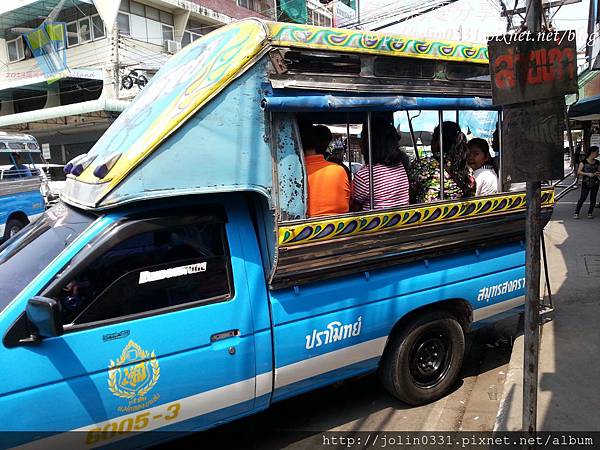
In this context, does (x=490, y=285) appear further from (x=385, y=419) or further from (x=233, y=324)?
(x=233, y=324)

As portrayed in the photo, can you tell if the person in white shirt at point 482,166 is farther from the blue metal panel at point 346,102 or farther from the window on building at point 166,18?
the window on building at point 166,18

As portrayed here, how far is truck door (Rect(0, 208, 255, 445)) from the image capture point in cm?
234

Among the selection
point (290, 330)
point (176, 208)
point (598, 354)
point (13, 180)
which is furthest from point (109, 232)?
point (13, 180)

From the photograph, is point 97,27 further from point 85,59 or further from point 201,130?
point 201,130

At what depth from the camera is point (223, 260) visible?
9.52 feet

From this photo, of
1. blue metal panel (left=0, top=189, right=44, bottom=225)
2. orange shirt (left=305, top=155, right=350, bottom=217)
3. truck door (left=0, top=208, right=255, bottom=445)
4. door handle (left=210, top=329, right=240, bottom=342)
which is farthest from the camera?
blue metal panel (left=0, top=189, right=44, bottom=225)

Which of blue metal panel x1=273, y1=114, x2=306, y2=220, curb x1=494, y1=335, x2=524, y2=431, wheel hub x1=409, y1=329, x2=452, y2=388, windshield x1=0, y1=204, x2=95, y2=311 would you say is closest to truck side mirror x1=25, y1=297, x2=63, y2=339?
windshield x1=0, y1=204, x2=95, y2=311

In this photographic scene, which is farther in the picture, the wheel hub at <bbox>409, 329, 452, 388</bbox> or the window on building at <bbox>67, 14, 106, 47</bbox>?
the window on building at <bbox>67, 14, 106, 47</bbox>

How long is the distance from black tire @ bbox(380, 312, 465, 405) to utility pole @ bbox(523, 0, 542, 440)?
108 centimetres

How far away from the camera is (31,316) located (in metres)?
2.24

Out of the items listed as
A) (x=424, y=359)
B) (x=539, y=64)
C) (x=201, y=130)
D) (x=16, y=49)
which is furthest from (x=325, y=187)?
(x=16, y=49)

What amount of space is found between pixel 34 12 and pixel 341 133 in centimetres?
2754

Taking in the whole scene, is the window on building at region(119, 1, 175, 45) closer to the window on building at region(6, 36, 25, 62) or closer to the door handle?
the window on building at region(6, 36, 25, 62)

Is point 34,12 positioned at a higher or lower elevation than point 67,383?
higher
